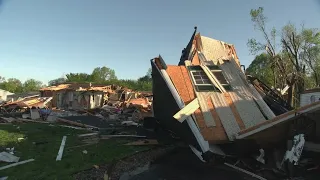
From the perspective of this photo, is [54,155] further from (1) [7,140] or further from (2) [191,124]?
(2) [191,124]

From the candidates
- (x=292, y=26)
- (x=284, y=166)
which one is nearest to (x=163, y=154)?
(x=284, y=166)

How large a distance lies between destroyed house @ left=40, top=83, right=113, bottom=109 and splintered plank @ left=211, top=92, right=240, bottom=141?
2460 cm

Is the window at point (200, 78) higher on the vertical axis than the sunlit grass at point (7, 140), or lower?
higher

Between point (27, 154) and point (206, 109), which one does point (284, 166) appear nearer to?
point (206, 109)

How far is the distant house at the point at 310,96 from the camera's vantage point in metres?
20.3

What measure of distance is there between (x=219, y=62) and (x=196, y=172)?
19.0 feet

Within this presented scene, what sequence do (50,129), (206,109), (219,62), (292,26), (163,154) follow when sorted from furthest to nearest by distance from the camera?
(292,26) < (50,129) < (219,62) < (163,154) < (206,109)

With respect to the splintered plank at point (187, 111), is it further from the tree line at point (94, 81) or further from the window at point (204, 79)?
the tree line at point (94, 81)

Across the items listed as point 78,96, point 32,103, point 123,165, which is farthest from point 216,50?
Answer: point 78,96

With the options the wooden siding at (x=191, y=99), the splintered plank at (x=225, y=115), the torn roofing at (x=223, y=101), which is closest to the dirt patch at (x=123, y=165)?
the wooden siding at (x=191, y=99)

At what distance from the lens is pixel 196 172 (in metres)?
8.39

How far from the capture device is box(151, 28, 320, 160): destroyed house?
339 inches

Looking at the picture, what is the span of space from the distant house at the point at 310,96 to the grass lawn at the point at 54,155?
14668 millimetres

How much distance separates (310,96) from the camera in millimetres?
21422
